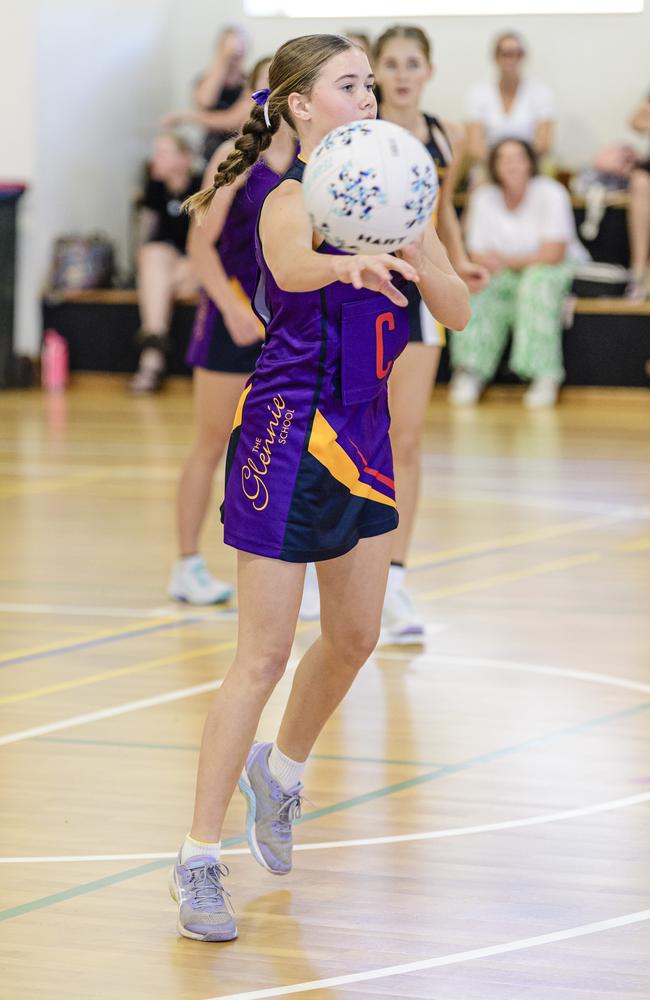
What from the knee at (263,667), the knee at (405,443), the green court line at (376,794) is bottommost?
the green court line at (376,794)

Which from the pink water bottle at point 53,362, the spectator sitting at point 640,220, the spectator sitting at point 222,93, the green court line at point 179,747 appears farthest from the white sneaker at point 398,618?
the pink water bottle at point 53,362

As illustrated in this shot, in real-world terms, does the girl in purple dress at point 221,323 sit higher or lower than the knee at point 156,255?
higher

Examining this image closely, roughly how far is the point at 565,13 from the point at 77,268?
4229 mm

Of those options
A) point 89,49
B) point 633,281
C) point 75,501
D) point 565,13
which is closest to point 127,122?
point 89,49

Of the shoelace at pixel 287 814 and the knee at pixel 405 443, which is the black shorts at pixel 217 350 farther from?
the shoelace at pixel 287 814

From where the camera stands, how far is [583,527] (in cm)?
772

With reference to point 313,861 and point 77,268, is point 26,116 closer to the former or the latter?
point 77,268

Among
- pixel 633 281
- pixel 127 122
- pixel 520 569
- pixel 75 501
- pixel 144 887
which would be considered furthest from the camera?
pixel 127 122

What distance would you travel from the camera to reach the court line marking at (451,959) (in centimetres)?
290

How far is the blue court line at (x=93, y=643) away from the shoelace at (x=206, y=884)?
2.22 m

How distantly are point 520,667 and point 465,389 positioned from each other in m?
7.85

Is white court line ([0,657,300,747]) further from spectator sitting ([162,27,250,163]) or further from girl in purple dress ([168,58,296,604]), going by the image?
spectator sitting ([162,27,250,163])

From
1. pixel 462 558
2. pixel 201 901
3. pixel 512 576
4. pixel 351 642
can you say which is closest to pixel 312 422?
pixel 351 642

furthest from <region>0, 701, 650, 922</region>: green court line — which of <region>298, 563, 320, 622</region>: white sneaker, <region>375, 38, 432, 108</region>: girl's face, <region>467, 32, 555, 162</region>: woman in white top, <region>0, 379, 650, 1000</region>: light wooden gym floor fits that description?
<region>467, 32, 555, 162</region>: woman in white top
